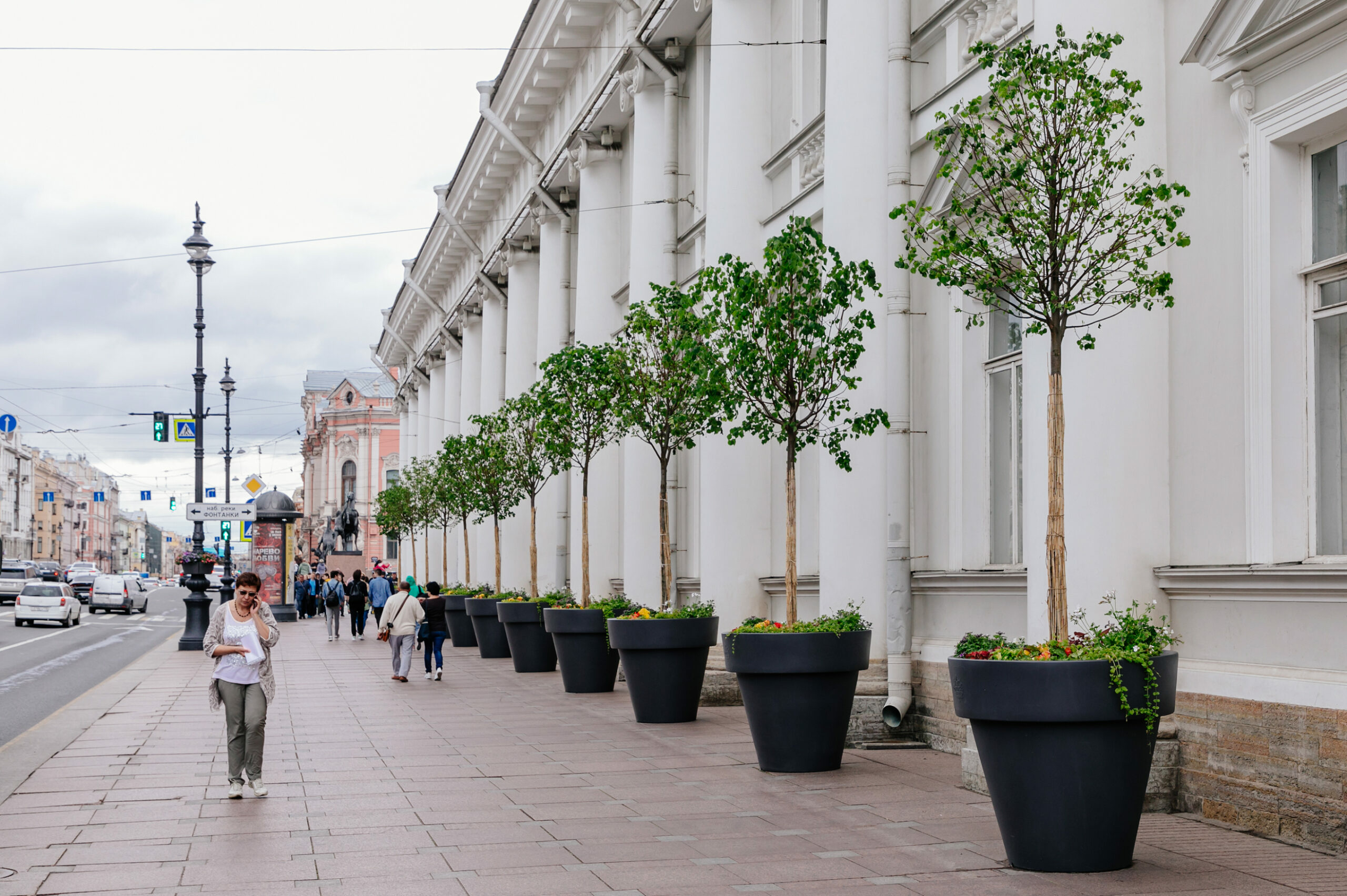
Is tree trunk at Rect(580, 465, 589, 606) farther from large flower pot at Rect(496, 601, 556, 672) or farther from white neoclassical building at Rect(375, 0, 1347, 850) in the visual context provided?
large flower pot at Rect(496, 601, 556, 672)

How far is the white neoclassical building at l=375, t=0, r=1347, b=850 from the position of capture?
769 centimetres

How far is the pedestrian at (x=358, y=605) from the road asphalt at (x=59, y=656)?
4608 millimetres

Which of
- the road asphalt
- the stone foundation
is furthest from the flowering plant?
the road asphalt

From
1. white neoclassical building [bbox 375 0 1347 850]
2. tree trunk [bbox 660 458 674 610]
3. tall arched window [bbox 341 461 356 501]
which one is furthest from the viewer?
tall arched window [bbox 341 461 356 501]

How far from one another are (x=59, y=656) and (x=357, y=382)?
79514mm

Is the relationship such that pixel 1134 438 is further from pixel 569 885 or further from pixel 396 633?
pixel 396 633

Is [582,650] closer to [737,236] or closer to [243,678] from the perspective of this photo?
[737,236]

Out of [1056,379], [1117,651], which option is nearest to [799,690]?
[1056,379]

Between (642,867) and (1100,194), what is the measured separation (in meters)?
4.01

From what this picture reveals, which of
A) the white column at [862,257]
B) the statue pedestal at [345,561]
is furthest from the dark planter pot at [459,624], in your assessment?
Answer: the statue pedestal at [345,561]

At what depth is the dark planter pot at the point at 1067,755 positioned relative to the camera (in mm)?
6586

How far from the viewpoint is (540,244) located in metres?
27.2

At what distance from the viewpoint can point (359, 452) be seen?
99250 mm

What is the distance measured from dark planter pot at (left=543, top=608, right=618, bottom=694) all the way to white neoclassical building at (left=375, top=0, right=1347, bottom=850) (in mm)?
1333
